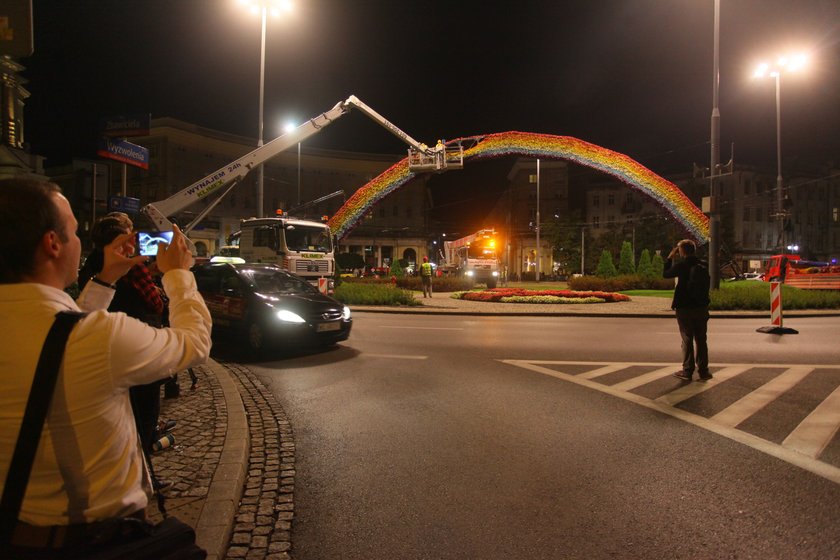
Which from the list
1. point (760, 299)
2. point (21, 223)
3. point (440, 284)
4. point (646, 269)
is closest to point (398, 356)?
point (21, 223)

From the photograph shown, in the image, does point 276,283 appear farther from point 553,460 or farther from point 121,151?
point 553,460

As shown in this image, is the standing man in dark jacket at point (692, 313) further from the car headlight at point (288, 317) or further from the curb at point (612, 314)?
the curb at point (612, 314)

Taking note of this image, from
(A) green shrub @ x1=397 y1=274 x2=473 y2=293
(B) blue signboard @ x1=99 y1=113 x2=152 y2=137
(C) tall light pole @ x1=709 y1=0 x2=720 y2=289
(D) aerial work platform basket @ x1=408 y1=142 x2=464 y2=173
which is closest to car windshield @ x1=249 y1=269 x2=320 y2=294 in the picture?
(B) blue signboard @ x1=99 y1=113 x2=152 y2=137

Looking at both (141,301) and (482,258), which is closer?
(141,301)

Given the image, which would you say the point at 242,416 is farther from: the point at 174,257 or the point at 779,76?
the point at 779,76

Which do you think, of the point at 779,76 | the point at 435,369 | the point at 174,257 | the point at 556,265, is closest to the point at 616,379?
the point at 435,369

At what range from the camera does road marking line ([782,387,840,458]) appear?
4.78m

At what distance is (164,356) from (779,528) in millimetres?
3762

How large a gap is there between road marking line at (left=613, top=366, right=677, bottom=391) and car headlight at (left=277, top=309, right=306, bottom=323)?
5411 mm

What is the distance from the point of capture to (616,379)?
771 centimetres

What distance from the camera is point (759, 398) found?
6512 mm

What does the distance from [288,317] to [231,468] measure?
5442 mm

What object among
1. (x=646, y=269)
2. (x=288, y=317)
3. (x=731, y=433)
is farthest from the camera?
(x=646, y=269)

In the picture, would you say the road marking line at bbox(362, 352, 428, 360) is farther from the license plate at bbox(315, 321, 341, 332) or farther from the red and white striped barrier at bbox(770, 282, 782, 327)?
the red and white striped barrier at bbox(770, 282, 782, 327)
